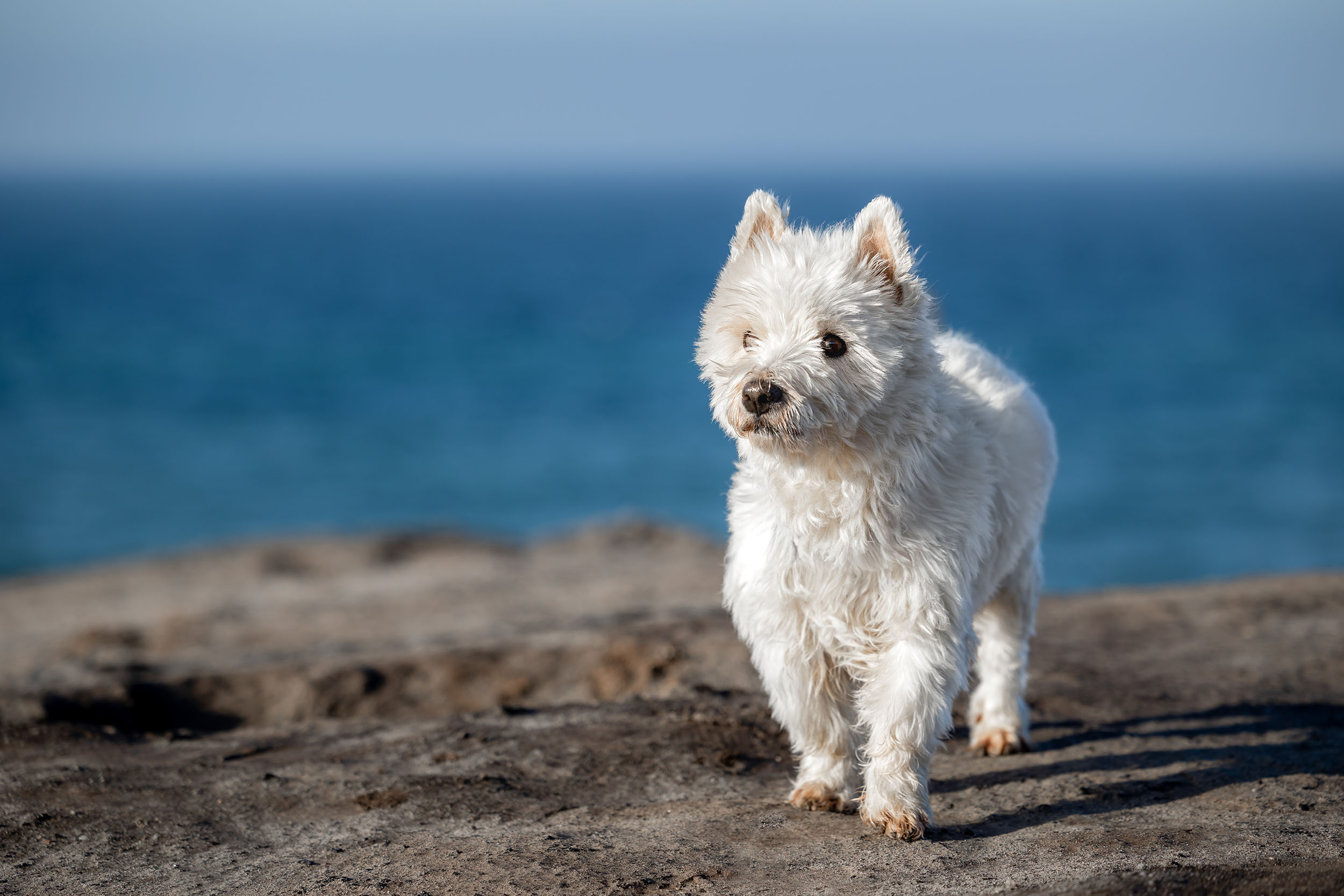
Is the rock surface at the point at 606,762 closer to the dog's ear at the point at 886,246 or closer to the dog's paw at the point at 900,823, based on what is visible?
the dog's paw at the point at 900,823

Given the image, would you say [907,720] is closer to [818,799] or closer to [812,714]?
[812,714]

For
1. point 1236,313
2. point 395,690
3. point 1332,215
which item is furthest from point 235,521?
point 1332,215

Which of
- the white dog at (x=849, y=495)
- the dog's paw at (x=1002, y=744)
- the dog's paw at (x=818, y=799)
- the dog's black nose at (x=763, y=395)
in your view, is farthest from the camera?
the dog's paw at (x=1002, y=744)

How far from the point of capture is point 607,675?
721cm

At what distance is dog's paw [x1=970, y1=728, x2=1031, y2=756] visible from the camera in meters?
5.52

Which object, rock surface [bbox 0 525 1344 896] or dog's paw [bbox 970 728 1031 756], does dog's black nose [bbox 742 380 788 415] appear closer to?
rock surface [bbox 0 525 1344 896]

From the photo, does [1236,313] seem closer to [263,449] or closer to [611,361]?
[611,361]

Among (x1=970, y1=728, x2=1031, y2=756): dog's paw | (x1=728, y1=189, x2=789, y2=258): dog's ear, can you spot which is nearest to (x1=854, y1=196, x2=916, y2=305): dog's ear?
(x1=728, y1=189, x2=789, y2=258): dog's ear

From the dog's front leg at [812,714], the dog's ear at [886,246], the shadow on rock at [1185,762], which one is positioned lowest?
the shadow on rock at [1185,762]

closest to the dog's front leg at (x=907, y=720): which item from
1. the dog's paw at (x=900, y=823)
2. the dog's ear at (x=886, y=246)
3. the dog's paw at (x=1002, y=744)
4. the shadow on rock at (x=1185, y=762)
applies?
the dog's paw at (x=900, y=823)

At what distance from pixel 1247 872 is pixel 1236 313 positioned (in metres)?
45.5

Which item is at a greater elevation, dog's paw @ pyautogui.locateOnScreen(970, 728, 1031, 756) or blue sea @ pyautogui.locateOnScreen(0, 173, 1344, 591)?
blue sea @ pyautogui.locateOnScreen(0, 173, 1344, 591)

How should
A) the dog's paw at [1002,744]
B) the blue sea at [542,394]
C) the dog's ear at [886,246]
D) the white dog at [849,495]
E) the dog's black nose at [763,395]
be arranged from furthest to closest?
the blue sea at [542,394]
the dog's paw at [1002,744]
the dog's ear at [886,246]
the white dog at [849,495]
the dog's black nose at [763,395]

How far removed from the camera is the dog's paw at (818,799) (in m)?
4.74
